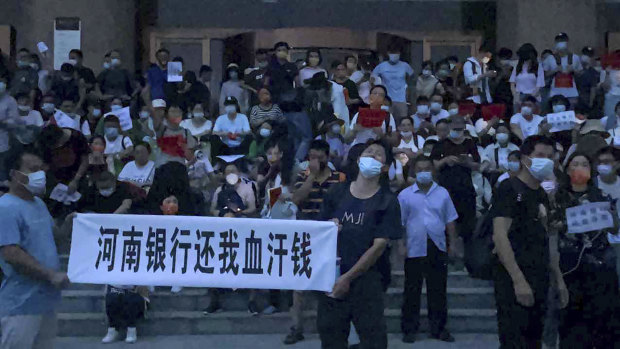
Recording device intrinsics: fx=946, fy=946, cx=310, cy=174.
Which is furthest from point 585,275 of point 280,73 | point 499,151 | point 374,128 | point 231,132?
point 280,73

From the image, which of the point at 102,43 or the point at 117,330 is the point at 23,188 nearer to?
the point at 117,330

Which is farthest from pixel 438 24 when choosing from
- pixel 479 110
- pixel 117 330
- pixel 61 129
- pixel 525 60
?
pixel 117 330

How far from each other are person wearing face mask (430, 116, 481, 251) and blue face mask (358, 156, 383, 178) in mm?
4762

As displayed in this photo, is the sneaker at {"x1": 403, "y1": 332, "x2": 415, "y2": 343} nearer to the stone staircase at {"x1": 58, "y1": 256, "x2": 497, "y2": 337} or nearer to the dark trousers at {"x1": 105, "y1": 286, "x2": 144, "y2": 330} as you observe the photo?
the stone staircase at {"x1": 58, "y1": 256, "x2": 497, "y2": 337}

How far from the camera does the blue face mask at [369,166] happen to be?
6906 millimetres

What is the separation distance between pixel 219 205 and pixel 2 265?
16.2ft

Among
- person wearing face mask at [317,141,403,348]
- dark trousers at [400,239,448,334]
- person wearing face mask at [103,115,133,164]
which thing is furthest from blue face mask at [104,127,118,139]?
person wearing face mask at [317,141,403,348]

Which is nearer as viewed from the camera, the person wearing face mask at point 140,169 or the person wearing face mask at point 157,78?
the person wearing face mask at point 140,169

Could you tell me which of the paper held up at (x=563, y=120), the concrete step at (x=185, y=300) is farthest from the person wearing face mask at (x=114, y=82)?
the paper held up at (x=563, y=120)

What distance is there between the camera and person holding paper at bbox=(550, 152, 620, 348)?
7.15 metres

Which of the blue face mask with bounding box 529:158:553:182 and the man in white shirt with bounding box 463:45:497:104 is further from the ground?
the man in white shirt with bounding box 463:45:497:104

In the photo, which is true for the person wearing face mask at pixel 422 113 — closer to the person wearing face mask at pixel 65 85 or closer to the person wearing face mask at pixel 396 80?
the person wearing face mask at pixel 396 80

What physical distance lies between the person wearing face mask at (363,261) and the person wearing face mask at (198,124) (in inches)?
283

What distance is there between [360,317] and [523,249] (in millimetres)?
1261
